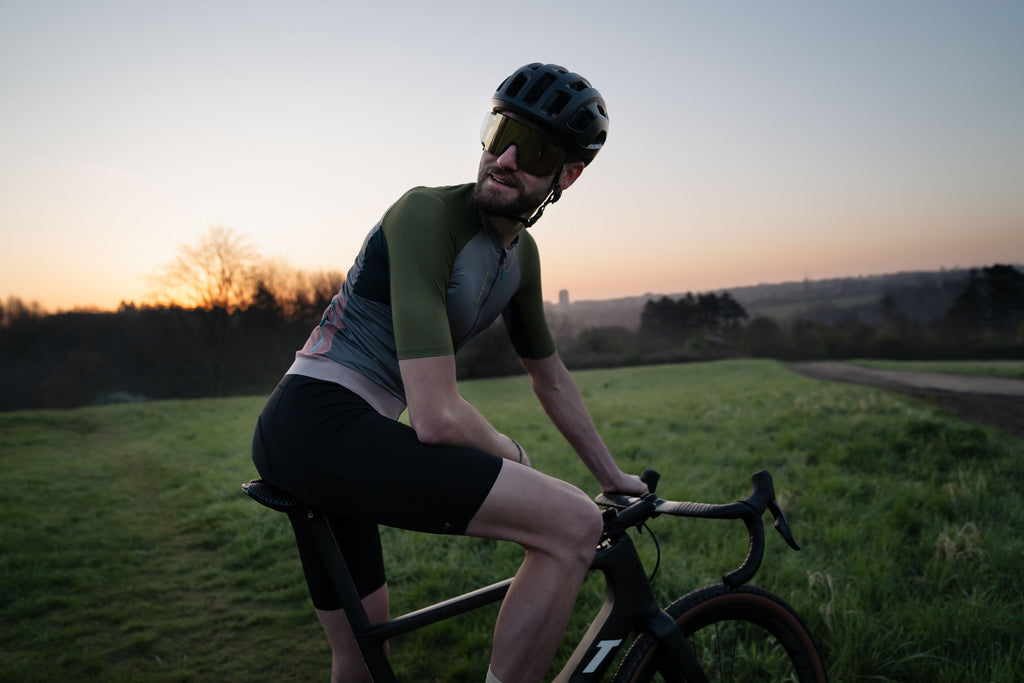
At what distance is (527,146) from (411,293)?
0.72 meters

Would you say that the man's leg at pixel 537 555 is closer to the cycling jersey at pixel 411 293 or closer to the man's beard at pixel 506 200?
the cycling jersey at pixel 411 293

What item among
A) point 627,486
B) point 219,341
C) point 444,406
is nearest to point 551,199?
point 444,406

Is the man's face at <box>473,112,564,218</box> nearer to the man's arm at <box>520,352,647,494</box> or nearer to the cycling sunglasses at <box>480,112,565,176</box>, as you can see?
the cycling sunglasses at <box>480,112,565,176</box>

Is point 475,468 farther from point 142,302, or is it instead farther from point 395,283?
point 142,302

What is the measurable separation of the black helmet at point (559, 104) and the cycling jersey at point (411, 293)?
331 mm

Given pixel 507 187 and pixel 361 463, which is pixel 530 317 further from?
pixel 361 463

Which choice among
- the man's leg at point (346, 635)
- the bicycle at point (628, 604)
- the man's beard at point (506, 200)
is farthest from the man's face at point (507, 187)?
the man's leg at point (346, 635)

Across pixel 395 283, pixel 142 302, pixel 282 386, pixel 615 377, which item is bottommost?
pixel 615 377

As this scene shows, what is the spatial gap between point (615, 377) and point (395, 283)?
105ft

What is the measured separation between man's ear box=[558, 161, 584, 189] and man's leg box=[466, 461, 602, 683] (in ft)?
3.36

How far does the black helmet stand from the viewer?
6.36 ft

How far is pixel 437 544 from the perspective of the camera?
527 cm

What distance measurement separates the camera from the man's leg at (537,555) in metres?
1.53

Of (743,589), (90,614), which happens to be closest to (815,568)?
(743,589)
